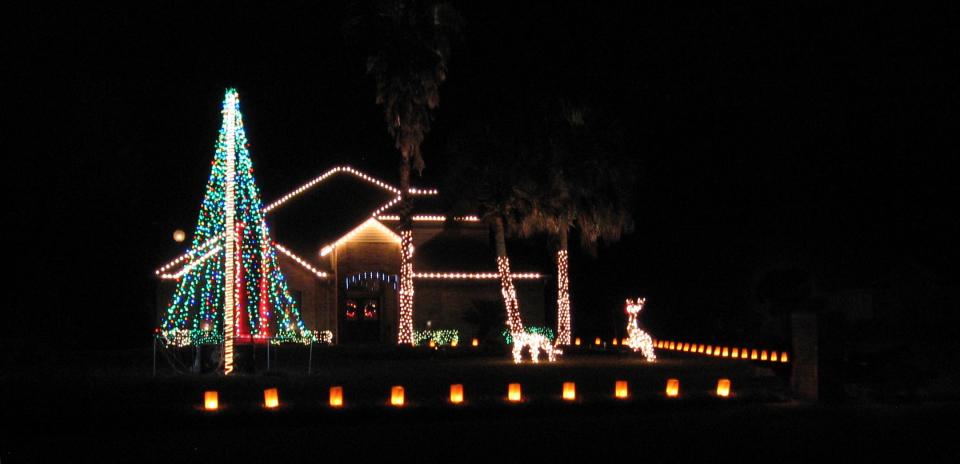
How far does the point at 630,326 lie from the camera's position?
31.7m

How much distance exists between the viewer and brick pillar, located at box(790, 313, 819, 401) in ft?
58.7

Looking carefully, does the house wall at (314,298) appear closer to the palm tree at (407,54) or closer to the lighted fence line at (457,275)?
the lighted fence line at (457,275)

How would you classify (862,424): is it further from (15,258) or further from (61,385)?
(15,258)

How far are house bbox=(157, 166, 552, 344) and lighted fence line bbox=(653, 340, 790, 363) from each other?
20.0ft

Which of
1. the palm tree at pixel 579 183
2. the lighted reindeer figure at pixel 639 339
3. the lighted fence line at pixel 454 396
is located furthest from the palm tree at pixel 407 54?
the lighted fence line at pixel 454 396

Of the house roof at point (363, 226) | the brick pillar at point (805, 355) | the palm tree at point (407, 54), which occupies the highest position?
the palm tree at point (407, 54)

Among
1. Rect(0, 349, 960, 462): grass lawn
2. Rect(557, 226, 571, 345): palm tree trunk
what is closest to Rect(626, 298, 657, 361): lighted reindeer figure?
Rect(557, 226, 571, 345): palm tree trunk

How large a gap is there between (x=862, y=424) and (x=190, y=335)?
1870cm

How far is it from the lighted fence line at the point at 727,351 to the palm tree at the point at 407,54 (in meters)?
11.0

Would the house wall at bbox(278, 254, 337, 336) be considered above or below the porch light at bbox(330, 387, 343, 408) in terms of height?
above

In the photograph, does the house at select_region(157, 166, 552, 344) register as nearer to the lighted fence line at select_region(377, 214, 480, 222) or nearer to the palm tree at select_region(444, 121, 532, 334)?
the lighted fence line at select_region(377, 214, 480, 222)

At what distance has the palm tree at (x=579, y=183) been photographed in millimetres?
35344

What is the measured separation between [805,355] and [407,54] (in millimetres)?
19374

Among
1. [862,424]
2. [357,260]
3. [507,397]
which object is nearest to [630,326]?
[357,260]
